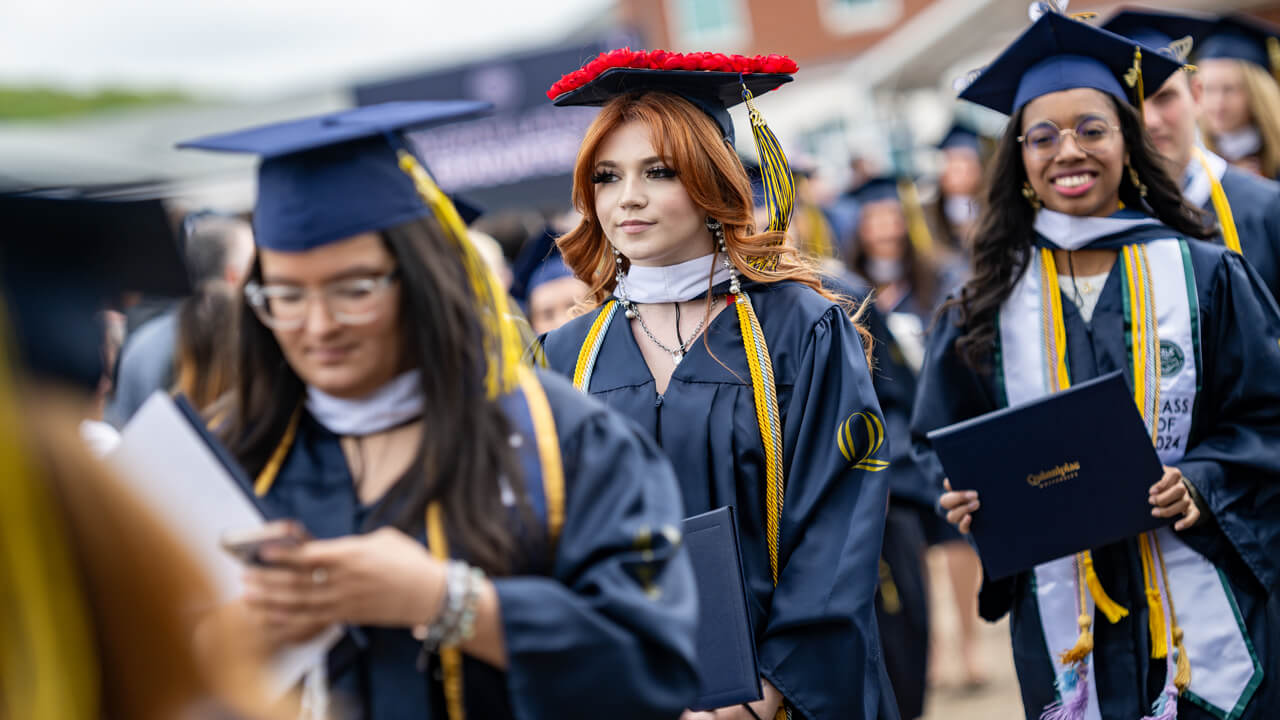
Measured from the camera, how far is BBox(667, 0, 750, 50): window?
102 feet

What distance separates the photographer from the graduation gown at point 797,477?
2.88 meters

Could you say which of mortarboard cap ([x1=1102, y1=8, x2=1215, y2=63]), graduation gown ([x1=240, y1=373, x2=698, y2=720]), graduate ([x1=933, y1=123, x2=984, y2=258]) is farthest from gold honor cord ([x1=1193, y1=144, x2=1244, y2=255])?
graduate ([x1=933, y1=123, x2=984, y2=258])

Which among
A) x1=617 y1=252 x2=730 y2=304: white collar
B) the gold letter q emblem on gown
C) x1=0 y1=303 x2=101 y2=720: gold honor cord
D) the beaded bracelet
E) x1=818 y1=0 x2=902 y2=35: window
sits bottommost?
the gold letter q emblem on gown

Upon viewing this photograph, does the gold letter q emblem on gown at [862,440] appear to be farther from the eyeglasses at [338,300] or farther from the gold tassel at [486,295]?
the eyeglasses at [338,300]

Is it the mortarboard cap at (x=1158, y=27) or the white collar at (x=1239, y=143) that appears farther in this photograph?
the white collar at (x=1239, y=143)

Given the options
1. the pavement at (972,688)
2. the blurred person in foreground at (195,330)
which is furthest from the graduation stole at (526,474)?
the pavement at (972,688)

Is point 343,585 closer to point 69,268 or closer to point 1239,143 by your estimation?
point 69,268

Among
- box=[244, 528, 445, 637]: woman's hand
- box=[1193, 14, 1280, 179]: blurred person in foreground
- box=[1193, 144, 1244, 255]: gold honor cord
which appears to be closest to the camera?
box=[244, 528, 445, 637]: woman's hand

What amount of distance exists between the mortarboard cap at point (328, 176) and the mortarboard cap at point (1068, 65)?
6.95ft

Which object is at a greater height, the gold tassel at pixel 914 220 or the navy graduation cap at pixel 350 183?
the navy graduation cap at pixel 350 183

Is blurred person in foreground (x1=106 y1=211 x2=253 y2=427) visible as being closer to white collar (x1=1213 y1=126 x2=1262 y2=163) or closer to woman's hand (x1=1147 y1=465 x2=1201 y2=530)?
woman's hand (x1=1147 y1=465 x2=1201 y2=530)

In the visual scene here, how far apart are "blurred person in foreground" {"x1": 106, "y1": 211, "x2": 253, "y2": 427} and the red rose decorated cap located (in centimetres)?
95

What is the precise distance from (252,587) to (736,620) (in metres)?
1.27

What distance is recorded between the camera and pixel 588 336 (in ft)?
11.0
